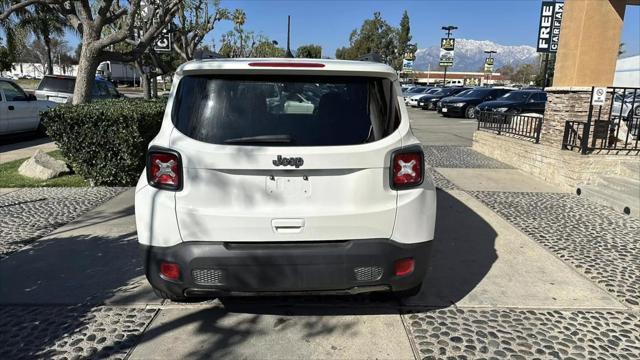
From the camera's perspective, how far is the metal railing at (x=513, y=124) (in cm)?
946

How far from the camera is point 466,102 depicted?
23250 mm

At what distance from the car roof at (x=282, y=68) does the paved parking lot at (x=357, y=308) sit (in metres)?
1.76

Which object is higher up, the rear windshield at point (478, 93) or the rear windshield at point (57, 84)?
the rear windshield at point (478, 93)

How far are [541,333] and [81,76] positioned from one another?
9447mm

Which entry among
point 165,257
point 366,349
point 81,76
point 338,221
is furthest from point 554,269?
point 81,76

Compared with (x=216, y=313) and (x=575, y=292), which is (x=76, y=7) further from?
(x=575, y=292)

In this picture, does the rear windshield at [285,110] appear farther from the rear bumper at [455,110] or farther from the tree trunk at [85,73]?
the rear bumper at [455,110]

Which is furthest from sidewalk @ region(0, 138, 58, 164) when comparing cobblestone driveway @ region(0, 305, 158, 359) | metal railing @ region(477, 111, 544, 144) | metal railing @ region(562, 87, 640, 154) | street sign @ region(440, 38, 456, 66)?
street sign @ region(440, 38, 456, 66)

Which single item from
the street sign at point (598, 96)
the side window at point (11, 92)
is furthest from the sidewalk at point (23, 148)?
the street sign at point (598, 96)

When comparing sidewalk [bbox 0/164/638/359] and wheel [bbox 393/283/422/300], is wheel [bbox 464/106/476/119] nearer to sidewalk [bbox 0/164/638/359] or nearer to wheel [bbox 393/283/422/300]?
sidewalk [bbox 0/164/638/359]

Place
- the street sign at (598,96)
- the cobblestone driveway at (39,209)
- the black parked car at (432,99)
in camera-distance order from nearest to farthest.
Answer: the cobblestone driveway at (39,209)
the street sign at (598,96)
the black parked car at (432,99)

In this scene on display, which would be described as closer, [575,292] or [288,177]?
[288,177]

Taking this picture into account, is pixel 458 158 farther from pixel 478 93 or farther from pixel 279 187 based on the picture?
pixel 478 93

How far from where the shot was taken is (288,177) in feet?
9.05
